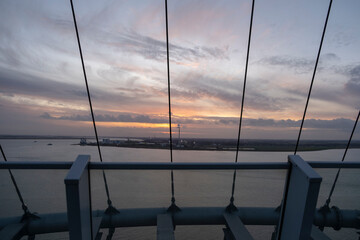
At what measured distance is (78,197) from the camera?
2.74 ft

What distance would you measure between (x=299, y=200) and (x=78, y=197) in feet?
3.75

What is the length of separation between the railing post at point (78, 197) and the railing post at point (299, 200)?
1.12m

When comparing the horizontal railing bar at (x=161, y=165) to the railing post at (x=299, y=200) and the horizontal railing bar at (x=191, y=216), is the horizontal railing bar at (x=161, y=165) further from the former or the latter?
the horizontal railing bar at (x=191, y=216)

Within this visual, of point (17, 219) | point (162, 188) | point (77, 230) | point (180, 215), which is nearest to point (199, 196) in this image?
point (180, 215)

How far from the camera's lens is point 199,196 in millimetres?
1457

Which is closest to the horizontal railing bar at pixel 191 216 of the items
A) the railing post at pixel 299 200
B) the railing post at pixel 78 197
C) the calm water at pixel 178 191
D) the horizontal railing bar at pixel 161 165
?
the calm water at pixel 178 191

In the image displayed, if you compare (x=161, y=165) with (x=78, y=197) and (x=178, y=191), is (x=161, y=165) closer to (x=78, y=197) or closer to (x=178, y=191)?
(x=78, y=197)

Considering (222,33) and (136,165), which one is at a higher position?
(222,33)

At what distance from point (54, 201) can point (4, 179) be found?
321mm

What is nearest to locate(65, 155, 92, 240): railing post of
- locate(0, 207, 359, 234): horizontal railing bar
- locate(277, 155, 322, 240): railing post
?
locate(0, 207, 359, 234): horizontal railing bar

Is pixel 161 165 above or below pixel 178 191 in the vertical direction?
above

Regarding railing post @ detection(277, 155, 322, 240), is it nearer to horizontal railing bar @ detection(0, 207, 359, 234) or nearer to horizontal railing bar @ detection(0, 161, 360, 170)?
horizontal railing bar @ detection(0, 161, 360, 170)

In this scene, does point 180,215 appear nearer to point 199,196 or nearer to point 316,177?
point 199,196

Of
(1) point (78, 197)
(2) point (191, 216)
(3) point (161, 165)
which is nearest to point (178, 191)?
(2) point (191, 216)
